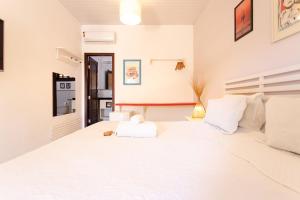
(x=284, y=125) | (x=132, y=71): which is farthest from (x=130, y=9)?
(x=284, y=125)

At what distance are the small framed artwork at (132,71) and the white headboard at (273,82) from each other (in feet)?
7.69

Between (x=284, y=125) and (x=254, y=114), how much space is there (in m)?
0.41

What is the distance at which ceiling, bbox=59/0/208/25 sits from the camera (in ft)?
9.46

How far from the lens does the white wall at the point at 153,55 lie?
12.5ft

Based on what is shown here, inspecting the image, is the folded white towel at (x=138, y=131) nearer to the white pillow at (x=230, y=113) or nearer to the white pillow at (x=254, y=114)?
the white pillow at (x=230, y=113)

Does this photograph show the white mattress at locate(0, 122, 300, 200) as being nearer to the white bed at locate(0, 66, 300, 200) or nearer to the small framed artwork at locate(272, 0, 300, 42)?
the white bed at locate(0, 66, 300, 200)

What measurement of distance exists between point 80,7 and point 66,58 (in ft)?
3.13

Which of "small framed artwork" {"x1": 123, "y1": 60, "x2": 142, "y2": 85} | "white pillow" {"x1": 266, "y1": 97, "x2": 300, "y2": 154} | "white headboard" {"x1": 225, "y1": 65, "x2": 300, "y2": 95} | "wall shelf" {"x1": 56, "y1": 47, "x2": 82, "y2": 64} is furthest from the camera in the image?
"small framed artwork" {"x1": 123, "y1": 60, "x2": 142, "y2": 85}

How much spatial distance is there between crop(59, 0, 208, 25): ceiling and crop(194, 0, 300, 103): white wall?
0.84ft

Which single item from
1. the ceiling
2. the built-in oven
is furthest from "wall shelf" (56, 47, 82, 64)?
the built-in oven

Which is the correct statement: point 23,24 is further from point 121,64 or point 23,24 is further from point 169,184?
point 169,184

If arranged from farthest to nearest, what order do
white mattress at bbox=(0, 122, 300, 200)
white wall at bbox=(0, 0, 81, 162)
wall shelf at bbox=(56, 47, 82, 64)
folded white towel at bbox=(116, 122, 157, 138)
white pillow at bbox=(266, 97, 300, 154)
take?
1. wall shelf at bbox=(56, 47, 82, 64)
2. white wall at bbox=(0, 0, 81, 162)
3. folded white towel at bbox=(116, 122, 157, 138)
4. white pillow at bbox=(266, 97, 300, 154)
5. white mattress at bbox=(0, 122, 300, 200)

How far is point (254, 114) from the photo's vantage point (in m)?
Result: 1.30

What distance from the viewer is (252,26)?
1630 millimetres
